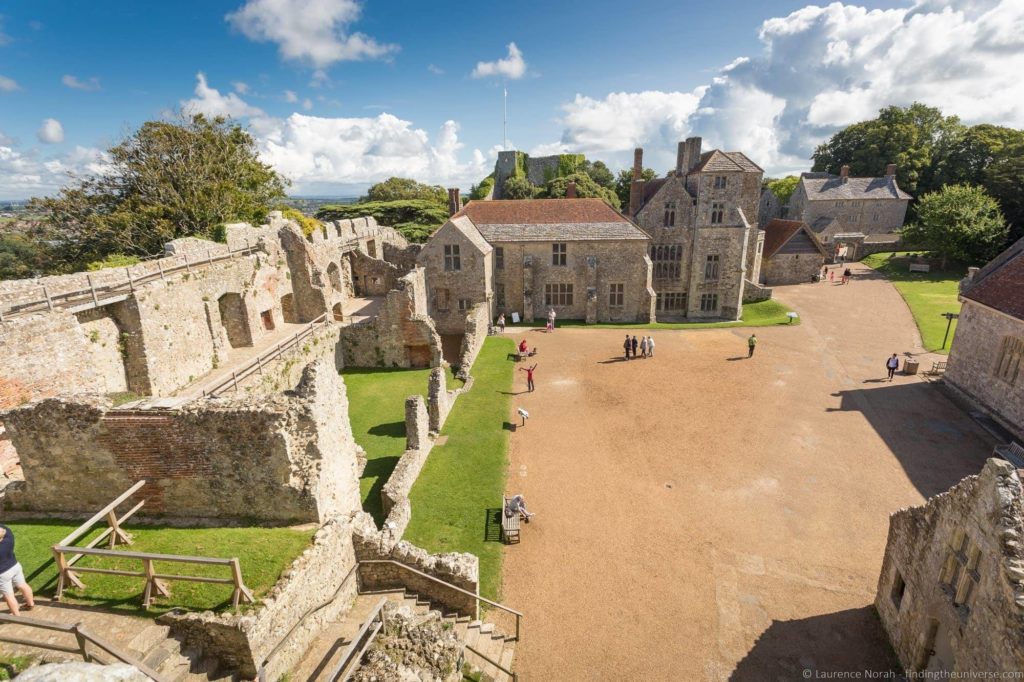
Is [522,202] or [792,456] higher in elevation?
[522,202]

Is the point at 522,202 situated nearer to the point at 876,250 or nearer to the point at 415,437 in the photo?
the point at 415,437

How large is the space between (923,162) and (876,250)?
17.9m

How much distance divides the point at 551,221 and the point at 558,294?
560cm

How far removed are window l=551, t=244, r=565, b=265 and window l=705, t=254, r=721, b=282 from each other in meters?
11.6

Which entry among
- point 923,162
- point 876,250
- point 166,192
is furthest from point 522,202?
point 923,162

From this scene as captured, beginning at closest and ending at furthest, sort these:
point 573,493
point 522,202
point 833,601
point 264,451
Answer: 1. point 264,451
2. point 833,601
3. point 573,493
4. point 522,202

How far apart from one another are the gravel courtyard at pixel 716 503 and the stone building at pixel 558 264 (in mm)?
8784

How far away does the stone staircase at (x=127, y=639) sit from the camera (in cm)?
682

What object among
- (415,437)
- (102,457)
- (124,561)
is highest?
(102,457)

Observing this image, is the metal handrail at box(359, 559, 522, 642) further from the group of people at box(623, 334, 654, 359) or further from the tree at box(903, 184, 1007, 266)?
the tree at box(903, 184, 1007, 266)

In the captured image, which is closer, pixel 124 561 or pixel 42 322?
pixel 124 561

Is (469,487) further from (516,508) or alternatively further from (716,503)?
(716,503)

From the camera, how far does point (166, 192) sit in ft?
106


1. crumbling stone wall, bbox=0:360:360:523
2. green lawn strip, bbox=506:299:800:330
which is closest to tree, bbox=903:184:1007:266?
green lawn strip, bbox=506:299:800:330
